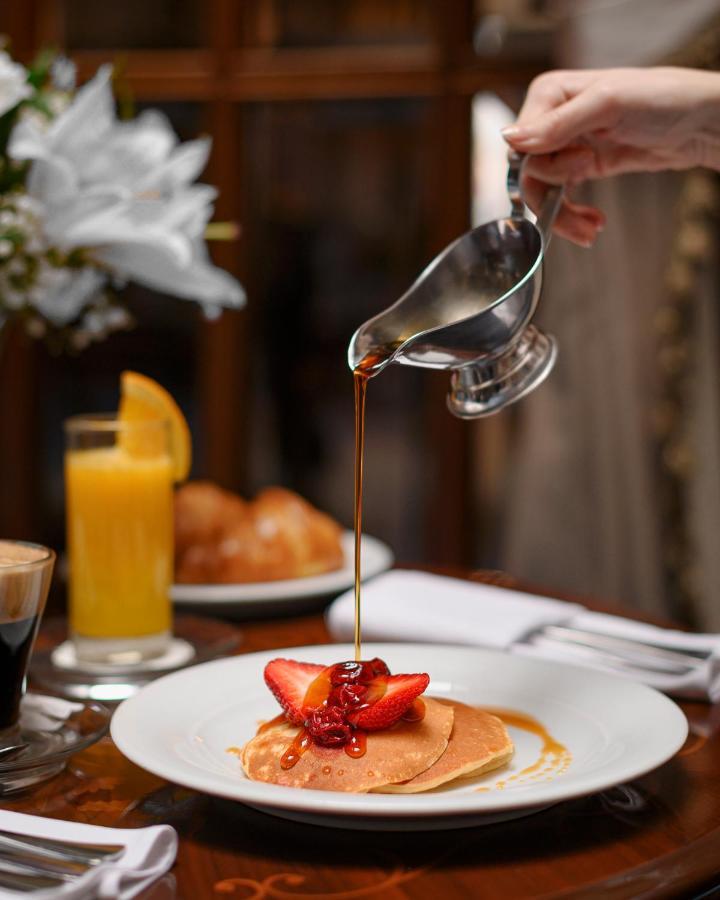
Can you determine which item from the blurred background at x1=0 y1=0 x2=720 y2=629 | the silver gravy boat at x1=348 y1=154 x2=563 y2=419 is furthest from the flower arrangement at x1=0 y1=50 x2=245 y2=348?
the blurred background at x1=0 y1=0 x2=720 y2=629

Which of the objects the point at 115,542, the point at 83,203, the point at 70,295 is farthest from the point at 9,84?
the point at 115,542

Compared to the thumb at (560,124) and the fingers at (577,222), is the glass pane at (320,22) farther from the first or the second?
the thumb at (560,124)

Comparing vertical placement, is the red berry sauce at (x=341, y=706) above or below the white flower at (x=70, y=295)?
below

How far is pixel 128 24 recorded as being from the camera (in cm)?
312

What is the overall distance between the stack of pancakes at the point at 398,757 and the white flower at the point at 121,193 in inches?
25.3

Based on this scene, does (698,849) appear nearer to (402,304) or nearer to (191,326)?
(402,304)

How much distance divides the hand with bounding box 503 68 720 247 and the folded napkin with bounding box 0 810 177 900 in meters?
0.84

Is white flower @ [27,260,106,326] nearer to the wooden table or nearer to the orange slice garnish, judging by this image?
the orange slice garnish

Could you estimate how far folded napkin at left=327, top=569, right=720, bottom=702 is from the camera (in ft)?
3.94

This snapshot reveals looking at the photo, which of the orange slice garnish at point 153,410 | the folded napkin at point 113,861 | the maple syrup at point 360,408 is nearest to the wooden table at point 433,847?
the folded napkin at point 113,861

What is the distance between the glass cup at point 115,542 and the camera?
1358 mm

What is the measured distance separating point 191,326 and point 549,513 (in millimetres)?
1085

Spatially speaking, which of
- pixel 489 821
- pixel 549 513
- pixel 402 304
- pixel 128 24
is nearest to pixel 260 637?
pixel 402 304

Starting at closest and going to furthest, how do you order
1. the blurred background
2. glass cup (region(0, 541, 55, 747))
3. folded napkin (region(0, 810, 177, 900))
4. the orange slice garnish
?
1. folded napkin (region(0, 810, 177, 900))
2. glass cup (region(0, 541, 55, 747))
3. the orange slice garnish
4. the blurred background
